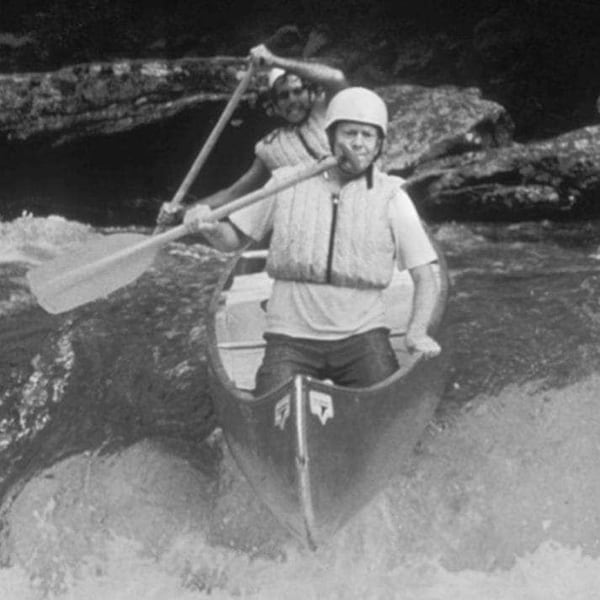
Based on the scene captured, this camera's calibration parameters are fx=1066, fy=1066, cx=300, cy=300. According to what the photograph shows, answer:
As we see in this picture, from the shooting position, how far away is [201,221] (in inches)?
155

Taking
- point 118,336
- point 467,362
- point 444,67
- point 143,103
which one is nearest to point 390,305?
point 467,362

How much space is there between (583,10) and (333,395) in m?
6.51

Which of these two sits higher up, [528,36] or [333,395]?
[333,395]

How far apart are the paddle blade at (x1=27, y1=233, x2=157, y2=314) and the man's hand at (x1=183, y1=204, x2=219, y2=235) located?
46 cm

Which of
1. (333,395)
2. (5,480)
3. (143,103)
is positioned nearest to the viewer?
(333,395)

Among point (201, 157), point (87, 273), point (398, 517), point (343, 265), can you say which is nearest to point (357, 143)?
point (343, 265)

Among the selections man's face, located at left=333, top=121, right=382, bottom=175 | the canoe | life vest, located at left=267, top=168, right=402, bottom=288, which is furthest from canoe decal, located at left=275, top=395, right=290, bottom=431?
man's face, located at left=333, top=121, right=382, bottom=175

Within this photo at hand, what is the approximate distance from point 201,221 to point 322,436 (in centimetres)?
94

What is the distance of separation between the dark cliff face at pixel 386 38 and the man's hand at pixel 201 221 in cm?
553

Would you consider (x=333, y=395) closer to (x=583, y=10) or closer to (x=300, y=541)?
(x=300, y=541)

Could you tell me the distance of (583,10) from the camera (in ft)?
29.6

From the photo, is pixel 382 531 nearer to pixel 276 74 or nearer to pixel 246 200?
pixel 246 200

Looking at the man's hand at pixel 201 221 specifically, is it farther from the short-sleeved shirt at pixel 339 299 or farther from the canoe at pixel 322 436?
the canoe at pixel 322 436

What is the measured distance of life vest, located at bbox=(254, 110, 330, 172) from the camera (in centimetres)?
550
